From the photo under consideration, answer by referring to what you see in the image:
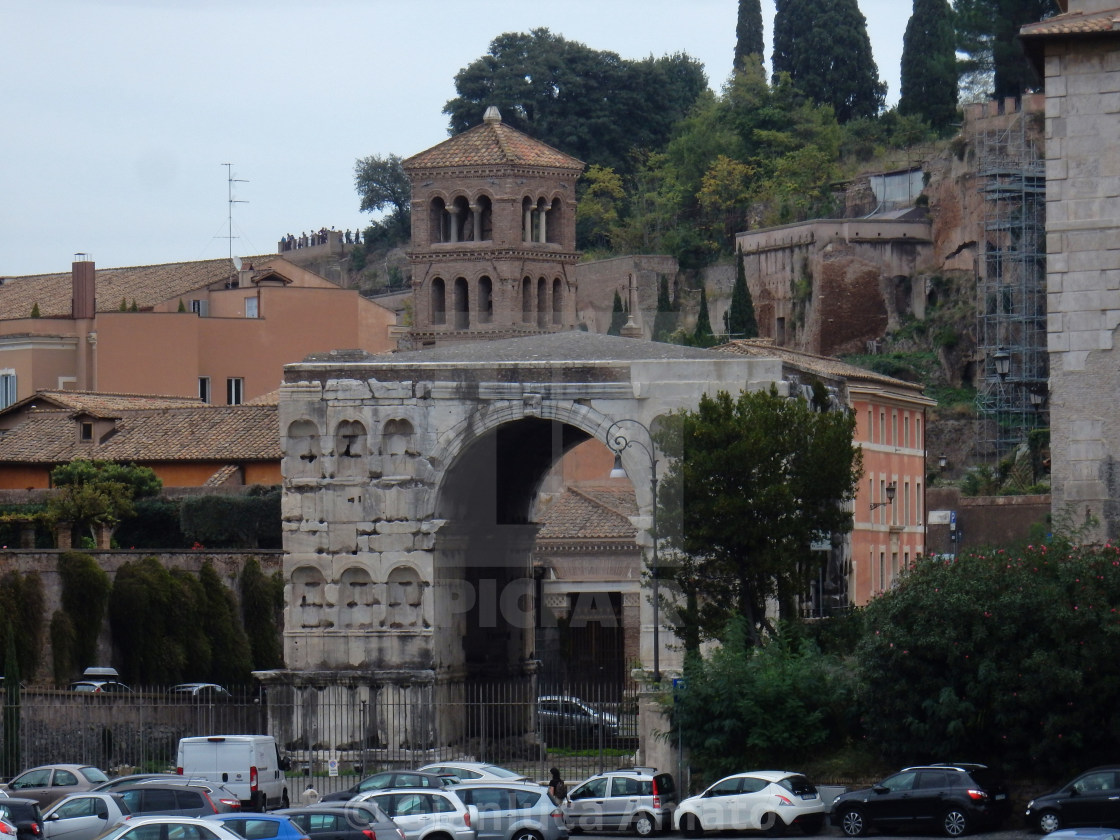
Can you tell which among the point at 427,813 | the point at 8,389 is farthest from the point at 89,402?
the point at 427,813

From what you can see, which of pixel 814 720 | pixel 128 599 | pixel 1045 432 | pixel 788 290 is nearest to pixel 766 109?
pixel 788 290

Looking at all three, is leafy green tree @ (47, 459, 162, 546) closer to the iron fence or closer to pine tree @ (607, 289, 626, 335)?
the iron fence

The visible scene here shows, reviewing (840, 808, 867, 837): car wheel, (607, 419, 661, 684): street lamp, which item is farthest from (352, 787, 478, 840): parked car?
(607, 419, 661, 684): street lamp

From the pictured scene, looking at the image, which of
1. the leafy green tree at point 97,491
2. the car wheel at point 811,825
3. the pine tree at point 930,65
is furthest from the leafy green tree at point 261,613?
the pine tree at point 930,65

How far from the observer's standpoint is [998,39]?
328 ft

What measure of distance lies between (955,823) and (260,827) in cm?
1056

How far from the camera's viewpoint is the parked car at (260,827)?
27.2 meters

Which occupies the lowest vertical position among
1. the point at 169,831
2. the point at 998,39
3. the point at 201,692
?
the point at 169,831

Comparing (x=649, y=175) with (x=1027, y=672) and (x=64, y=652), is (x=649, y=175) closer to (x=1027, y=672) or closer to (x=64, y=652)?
(x=64, y=652)

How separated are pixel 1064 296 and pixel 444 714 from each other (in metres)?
16.7

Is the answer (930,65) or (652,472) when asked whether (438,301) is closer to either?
(652,472)

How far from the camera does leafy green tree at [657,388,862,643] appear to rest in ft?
137

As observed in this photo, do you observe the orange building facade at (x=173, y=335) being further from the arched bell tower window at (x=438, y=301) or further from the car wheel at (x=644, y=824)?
the car wheel at (x=644, y=824)

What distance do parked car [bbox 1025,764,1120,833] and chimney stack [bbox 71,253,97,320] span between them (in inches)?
2107
